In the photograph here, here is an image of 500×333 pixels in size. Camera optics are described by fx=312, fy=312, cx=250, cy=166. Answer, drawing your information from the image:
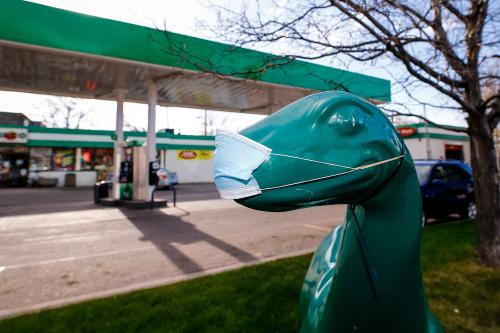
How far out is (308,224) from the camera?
8438 millimetres

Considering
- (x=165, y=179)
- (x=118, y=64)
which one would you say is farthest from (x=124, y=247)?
(x=165, y=179)

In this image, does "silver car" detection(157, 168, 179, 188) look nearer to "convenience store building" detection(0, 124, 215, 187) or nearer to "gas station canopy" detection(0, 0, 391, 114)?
"convenience store building" detection(0, 124, 215, 187)

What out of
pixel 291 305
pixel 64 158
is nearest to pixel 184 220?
pixel 291 305

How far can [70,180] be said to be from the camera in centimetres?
Answer: 2425

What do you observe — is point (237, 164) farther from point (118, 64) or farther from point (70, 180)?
point (70, 180)

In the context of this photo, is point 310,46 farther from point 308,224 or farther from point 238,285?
point 308,224

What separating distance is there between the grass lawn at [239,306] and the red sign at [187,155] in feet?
83.5

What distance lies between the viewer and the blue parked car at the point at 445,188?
25.1 feet

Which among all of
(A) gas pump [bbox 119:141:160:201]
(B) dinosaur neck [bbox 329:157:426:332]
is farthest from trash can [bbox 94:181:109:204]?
(B) dinosaur neck [bbox 329:157:426:332]

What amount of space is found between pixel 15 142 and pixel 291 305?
27.2 metres

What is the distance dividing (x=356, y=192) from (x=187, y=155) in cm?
2903

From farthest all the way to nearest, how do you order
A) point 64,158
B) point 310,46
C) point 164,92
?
point 64,158, point 164,92, point 310,46

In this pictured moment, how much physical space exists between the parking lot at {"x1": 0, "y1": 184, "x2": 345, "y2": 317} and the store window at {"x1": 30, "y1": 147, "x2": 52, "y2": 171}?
1687 centimetres

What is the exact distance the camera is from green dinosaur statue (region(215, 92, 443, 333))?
913 millimetres
